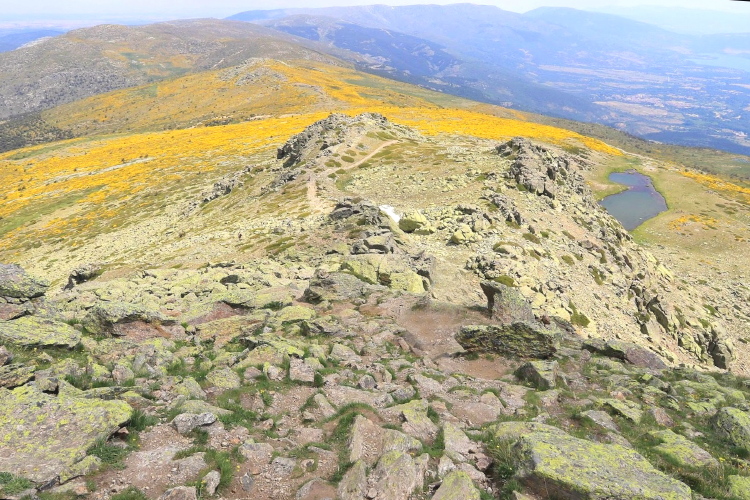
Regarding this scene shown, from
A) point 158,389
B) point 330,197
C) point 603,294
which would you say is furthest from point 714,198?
point 158,389

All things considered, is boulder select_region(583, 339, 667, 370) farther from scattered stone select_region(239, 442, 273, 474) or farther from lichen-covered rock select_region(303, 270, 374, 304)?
scattered stone select_region(239, 442, 273, 474)

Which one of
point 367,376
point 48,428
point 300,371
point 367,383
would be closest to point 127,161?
point 300,371

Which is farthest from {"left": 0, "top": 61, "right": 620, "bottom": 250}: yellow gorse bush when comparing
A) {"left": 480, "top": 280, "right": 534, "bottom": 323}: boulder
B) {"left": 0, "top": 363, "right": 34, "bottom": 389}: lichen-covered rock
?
{"left": 480, "top": 280, "right": 534, "bottom": 323}: boulder

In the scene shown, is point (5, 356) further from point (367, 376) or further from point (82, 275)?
point (82, 275)

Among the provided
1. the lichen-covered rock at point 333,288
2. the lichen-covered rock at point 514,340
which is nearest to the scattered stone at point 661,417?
the lichen-covered rock at point 514,340

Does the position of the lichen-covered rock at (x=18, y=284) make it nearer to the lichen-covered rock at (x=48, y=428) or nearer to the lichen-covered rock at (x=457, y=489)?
the lichen-covered rock at (x=48, y=428)

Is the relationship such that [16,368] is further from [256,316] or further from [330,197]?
[330,197]

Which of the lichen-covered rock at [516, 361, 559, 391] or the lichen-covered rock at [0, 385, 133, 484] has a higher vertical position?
the lichen-covered rock at [0, 385, 133, 484]
